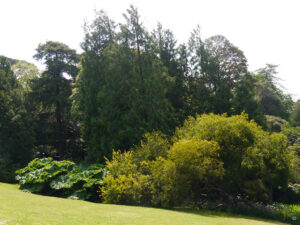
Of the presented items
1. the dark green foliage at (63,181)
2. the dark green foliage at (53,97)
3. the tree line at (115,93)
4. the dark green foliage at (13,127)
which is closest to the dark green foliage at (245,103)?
the tree line at (115,93)

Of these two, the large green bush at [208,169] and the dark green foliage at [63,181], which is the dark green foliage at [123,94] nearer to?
the dark green foliage at [63,181]

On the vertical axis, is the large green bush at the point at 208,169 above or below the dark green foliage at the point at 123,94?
below

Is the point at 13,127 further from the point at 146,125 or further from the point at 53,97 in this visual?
the point at 146,125

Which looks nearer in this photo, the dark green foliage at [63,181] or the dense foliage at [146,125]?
the dense foliage at [146,125]

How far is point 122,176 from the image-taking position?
41.8 ft

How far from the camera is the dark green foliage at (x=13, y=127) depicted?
21391 millimetres

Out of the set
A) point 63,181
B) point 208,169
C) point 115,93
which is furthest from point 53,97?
point 208,169

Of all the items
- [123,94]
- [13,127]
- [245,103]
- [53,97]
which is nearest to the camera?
[123,94]

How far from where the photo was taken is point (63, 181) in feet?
46.0

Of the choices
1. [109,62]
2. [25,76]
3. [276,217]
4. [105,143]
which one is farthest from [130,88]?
[25,76]

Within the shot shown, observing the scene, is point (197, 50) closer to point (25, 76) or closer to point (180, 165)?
point (180, 165)

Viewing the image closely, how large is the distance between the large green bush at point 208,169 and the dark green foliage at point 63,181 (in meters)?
0.90

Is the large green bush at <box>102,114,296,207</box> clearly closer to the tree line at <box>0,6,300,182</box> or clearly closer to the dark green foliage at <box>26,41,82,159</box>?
the tree line at <box>0,6,300,182</box>

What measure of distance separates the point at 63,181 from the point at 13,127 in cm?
1034
